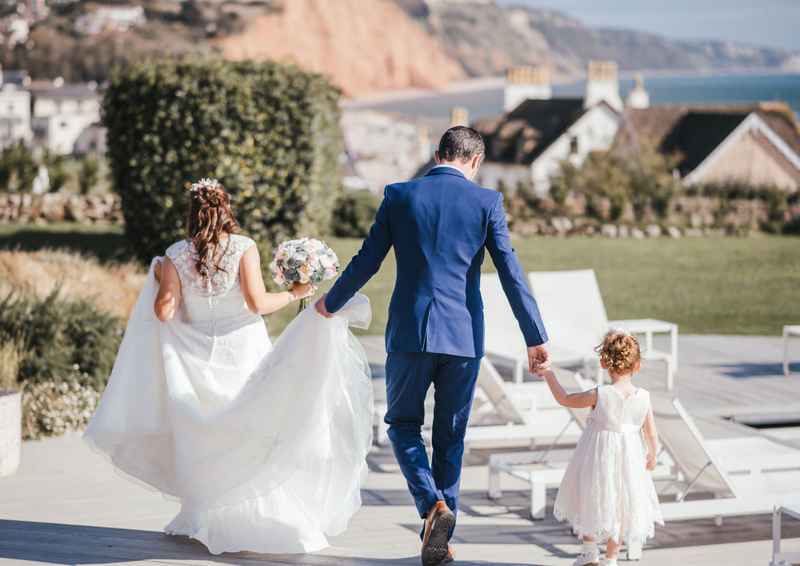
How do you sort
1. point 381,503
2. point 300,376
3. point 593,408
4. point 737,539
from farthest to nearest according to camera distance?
point 381,503
point 737,539
point 300,376
point 593,408

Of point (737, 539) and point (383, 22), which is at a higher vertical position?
point (383, 22)

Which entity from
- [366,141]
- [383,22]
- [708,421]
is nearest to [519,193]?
[708,421]

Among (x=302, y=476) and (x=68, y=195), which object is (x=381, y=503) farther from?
(x=68, y=195)

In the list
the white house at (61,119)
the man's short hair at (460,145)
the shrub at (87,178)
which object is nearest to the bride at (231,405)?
the man's short hair at (460,145)

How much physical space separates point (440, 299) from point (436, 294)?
0.03 m

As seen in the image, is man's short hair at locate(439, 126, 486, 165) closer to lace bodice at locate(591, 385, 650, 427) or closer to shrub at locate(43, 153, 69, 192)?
lace bodice at locate(591, 385, 650, 427)

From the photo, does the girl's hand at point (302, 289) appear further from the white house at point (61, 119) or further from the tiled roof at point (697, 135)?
the white house at point (61, 119)

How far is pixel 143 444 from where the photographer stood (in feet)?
13.5

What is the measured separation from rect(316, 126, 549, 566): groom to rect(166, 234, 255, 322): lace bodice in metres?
0.57

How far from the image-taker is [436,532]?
363 centimetres

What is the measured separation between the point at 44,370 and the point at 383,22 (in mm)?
111437

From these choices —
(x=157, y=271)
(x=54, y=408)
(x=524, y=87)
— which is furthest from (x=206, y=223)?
(x=524, y=87)

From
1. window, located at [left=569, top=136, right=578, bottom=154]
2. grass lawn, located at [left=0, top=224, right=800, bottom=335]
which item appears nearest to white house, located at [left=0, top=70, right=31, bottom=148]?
window, located at [left=569, top=136, right=578, bottom=154]

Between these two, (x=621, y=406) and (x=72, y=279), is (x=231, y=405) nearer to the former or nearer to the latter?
(x=621, y=406)
